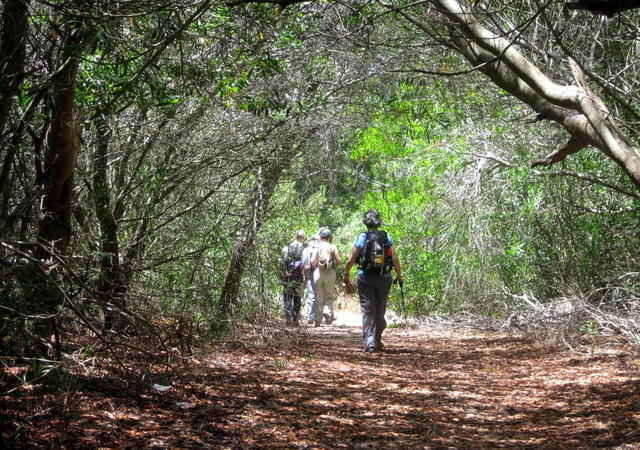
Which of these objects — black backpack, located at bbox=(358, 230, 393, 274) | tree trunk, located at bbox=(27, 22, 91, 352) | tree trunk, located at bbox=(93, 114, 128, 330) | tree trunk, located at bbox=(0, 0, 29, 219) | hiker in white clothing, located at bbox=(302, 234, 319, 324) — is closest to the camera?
tree trunk, located at bbox=(0, 0, 29, 219)

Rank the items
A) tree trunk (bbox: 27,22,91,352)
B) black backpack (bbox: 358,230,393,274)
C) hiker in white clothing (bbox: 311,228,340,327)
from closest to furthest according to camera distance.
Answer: tree trunk (bbox: 27,22,91,352) → black backpack (bbox: 358,230,393,274) → hiker in white clothing (bbox: 311,228,340,327)

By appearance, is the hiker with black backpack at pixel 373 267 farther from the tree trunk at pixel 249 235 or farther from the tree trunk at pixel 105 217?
the tree trunk at pixel 105 217

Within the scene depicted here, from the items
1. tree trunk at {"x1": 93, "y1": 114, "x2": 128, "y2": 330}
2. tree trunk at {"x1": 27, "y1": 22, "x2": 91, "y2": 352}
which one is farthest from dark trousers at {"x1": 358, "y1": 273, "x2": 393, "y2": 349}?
tree trunk at {"x1": 27, "y1": 22, "x2": 91, "y2": 352}

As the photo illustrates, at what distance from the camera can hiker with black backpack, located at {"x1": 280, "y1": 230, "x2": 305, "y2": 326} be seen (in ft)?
47.7

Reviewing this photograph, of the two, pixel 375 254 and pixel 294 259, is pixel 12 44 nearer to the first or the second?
pixel 375 254

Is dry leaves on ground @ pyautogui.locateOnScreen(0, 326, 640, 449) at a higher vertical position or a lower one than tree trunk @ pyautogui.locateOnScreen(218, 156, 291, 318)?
lower

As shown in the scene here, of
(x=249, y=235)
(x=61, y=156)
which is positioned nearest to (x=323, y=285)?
(x=249, y=235)

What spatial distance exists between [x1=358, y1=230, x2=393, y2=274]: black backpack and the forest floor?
1.19 m

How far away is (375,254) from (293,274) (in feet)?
16.0

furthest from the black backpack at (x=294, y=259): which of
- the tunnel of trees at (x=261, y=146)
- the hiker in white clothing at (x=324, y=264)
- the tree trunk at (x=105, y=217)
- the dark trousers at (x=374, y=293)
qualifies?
the tree trunk at (x=105, y=217)

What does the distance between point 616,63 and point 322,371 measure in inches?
202

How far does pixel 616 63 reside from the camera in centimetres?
1051

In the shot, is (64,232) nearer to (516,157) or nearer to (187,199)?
(187,199)

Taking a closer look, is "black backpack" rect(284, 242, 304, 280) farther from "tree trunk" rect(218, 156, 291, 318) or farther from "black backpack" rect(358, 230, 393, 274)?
"black backpack" rect(358, 230, 393, 274)
